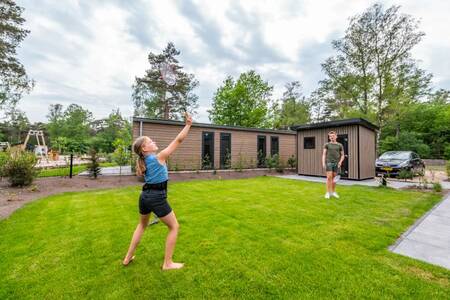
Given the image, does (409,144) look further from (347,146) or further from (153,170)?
(153,170)

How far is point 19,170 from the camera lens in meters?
6.20

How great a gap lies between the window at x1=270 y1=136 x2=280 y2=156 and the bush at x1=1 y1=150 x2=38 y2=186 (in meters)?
11.7

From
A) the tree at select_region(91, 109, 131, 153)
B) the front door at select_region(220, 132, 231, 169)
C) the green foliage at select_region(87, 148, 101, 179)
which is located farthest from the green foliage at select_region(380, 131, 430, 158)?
the tree at select_region(91, 109, 131, 153)

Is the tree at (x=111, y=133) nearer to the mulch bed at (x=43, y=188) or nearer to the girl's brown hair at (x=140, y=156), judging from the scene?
the mulch bed at (x=43, y=188)

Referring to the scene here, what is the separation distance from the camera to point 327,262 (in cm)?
204

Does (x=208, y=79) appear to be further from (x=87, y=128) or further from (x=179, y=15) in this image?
(x=87, y=128)

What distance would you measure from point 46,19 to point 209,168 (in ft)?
30.6

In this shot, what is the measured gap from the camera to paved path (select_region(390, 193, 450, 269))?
2215mm

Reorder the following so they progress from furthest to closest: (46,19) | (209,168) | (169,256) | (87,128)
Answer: (87,128) → (209,168) → (46,19) → (169,256)

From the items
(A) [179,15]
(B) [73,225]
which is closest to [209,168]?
(A) [179,15]

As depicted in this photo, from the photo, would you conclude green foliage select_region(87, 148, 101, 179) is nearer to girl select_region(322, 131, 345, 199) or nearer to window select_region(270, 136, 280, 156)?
girl select_region(322, 131, 345, 199)

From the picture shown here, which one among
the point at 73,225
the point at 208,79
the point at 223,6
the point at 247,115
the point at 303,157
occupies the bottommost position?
the point at 73,225

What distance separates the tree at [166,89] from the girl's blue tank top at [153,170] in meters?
17.9

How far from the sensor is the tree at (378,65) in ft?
44.8
